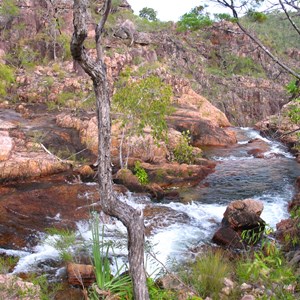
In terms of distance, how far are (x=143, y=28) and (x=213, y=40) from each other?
1088 cm

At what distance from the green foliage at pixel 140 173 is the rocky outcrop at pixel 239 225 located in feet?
12.3

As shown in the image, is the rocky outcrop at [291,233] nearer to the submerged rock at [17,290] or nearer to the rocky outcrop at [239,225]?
the rocky outcrop at [239,225]

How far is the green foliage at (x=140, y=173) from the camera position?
37.2ft

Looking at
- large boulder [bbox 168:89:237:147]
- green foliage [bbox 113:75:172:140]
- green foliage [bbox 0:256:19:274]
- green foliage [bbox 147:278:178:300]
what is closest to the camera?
green foliage [bbox 147:278:178:300]

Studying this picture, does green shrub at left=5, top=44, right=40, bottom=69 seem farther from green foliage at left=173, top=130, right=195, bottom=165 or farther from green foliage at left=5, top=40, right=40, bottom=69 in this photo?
green foliage at left=173, top=130, right=195, bottom=165

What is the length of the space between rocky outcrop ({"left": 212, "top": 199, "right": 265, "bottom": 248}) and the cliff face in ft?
54.8

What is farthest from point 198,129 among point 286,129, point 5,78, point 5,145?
point 5,78

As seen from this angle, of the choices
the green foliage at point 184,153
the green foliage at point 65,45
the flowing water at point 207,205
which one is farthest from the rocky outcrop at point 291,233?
the green foliage at point 65,45

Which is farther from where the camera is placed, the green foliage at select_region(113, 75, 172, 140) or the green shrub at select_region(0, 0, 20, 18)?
the green shrub at select_region(0, 0, 20, 18)

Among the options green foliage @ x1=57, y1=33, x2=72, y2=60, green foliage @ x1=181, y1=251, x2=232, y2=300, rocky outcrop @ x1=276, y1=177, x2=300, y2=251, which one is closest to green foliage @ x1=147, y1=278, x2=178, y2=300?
green foliage @ x1=181, y1=251, x2=232, y2=300

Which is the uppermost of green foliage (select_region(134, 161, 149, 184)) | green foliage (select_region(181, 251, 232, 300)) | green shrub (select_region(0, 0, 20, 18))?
green shrub (select_region(0, 0, 20, 18))

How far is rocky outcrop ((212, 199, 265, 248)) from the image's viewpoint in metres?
7.36

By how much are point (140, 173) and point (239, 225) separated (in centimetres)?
463

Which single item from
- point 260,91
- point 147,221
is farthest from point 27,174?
point 260,91
